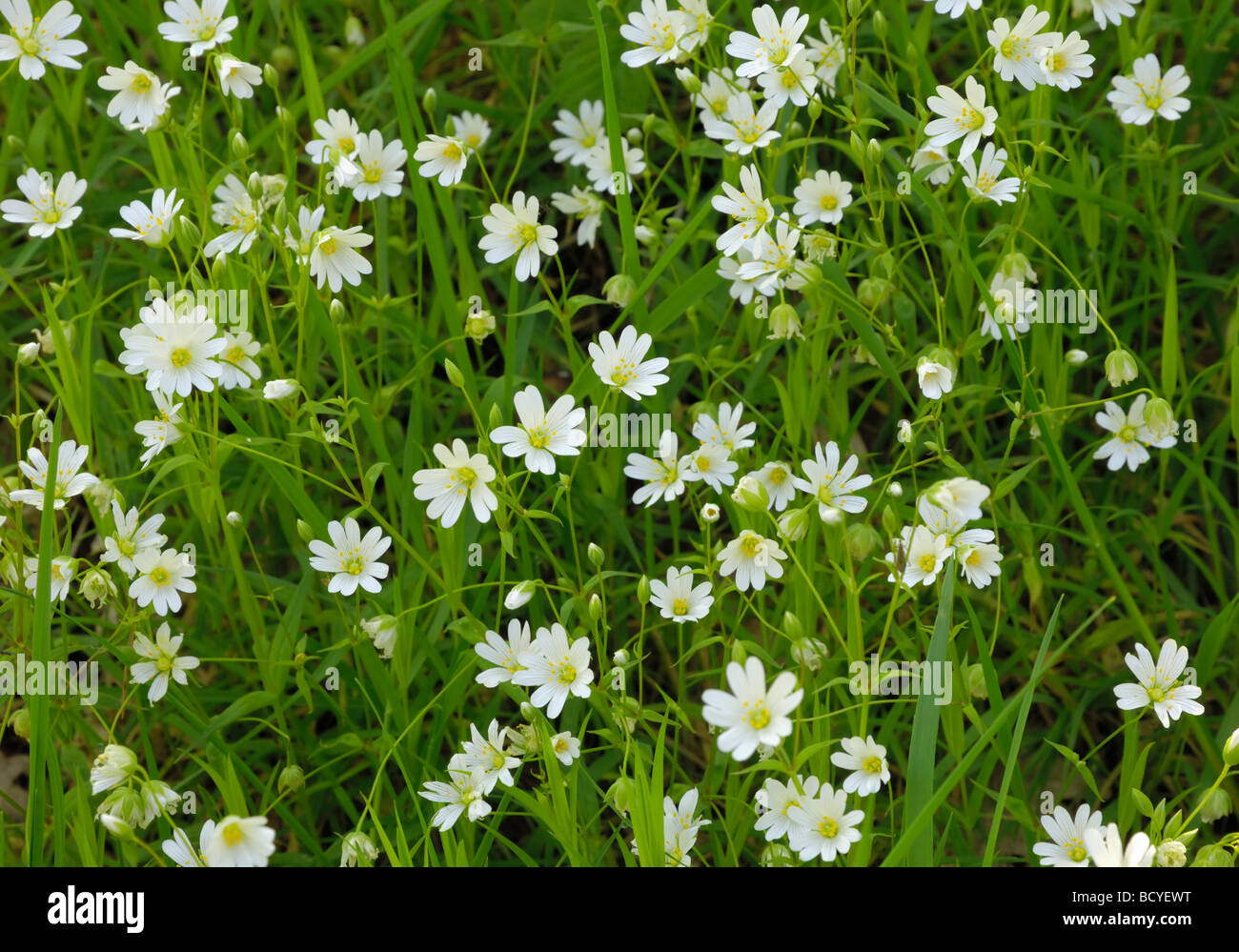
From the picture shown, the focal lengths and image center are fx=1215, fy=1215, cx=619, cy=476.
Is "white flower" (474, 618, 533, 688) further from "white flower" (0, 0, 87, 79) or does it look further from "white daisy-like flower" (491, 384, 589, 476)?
"white flower" (0, 0, 87, 79)

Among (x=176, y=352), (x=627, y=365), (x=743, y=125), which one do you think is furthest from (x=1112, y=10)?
(x=176, y=352)

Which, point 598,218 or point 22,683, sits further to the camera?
point 598,218

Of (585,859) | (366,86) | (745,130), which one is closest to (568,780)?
(585,859)

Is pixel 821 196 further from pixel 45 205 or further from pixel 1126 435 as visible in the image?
pixel 45 205

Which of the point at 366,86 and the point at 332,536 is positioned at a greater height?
the point at 366,86

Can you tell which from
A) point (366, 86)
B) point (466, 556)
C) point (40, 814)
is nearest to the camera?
point (40, 814)

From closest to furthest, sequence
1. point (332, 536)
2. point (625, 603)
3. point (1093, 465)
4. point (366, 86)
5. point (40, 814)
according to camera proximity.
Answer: point (40, 814) → point (332, 536) → point (625, 603) → point (1093, 465) → point (366, 86)

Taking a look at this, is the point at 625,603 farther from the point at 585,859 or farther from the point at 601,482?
the point at 585,859

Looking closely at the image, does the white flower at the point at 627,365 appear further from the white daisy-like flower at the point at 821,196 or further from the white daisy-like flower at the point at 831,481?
the white daisy-like flower at the point at 821,196

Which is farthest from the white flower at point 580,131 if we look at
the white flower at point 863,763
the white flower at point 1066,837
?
the white flower at point 1066,837
